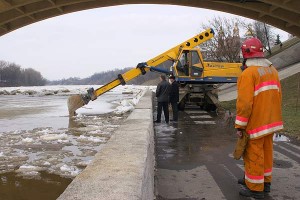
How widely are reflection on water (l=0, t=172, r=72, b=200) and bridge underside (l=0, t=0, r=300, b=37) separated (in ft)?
31.1

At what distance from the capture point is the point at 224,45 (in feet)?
107

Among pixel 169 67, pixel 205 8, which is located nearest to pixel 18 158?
pixel 169 67

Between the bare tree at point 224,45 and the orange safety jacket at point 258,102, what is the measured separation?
25.6 m

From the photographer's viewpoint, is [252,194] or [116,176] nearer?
[116,176]

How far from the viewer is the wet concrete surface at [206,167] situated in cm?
512

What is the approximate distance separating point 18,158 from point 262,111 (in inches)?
258

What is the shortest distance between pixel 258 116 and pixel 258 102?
18 cm

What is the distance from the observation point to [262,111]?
4.57 m

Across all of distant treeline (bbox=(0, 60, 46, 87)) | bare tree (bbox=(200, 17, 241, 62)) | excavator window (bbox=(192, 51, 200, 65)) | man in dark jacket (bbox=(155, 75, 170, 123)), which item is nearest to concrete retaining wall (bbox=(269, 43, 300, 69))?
bare tree (bbox=(200, 17, 241, 62))

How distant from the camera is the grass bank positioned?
1083 cm

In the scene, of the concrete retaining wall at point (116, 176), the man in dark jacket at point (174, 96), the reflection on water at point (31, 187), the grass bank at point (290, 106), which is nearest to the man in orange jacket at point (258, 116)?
the concrete retaining wall at point (116, 176)

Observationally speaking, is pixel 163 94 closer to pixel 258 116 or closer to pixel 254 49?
pixel 254 49

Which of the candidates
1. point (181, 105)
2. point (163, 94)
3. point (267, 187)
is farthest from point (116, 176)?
point (181, 105)

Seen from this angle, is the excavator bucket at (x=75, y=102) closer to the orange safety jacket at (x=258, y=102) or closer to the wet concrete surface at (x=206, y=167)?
the wet concrete surface at (x=206, y=167)
